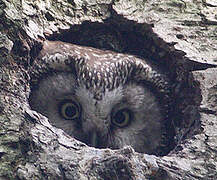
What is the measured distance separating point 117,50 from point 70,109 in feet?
1.65

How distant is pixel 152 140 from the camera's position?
3.04m

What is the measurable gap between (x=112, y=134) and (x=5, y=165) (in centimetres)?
99

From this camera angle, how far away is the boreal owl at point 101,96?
2742 millimetres

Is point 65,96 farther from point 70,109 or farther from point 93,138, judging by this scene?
point 93,138

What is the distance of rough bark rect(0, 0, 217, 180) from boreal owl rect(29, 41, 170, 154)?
11cm

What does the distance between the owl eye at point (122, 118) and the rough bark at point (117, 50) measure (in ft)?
0.92

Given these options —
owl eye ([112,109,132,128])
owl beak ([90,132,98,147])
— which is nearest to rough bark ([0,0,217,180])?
owl eye ([112,109,132,128])

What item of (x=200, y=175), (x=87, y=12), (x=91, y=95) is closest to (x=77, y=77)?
(x=91, y=95)

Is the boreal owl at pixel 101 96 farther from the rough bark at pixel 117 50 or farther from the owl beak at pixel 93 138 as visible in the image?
the rough bark at pixel 117 50

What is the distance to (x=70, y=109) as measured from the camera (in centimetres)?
287

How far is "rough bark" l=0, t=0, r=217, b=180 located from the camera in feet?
6.65

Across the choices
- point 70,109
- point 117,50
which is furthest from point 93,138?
point 117,50

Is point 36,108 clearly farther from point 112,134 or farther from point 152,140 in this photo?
point 152,140

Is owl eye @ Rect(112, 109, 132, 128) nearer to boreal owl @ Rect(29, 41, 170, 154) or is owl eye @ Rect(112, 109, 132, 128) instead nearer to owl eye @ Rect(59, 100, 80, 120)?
boreal owl @ Rect(29, 41, 170, 154)
